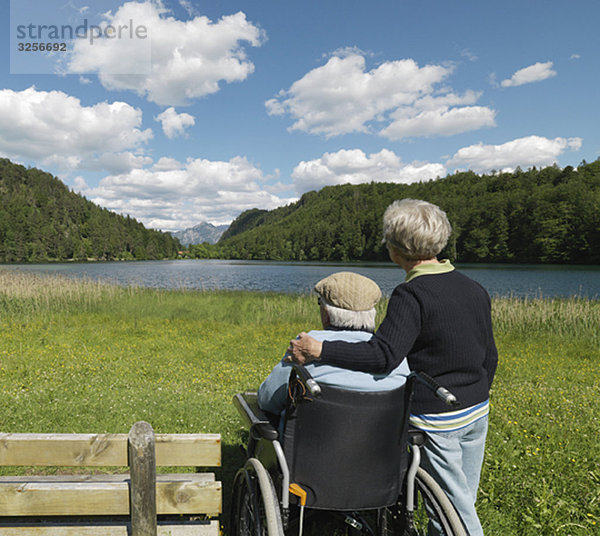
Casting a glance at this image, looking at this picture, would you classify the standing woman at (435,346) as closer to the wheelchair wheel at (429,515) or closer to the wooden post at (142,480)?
the wheelchair wheel at (429,515)

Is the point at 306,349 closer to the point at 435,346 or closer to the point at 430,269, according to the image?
the point at 435,346

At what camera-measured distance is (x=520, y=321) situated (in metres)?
14.5

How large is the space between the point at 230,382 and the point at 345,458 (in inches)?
223

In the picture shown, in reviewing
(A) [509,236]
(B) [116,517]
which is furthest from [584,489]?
(A) [509,236]

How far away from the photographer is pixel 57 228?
524 ft

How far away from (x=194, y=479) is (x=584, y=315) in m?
15.8

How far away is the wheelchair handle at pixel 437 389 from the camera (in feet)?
5.97

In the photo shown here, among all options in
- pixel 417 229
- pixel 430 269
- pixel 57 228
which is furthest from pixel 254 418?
pixel 57 228

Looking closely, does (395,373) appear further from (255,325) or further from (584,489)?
(255,325)

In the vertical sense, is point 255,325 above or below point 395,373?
below

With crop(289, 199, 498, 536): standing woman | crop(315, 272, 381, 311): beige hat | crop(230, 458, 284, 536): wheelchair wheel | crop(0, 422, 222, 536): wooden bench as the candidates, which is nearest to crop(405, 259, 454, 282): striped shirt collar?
crop(289, 199, 498, 536): standing woman

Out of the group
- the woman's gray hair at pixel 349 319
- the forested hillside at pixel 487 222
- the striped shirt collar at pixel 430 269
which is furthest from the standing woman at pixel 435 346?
the forested hillside at pixel 487 222

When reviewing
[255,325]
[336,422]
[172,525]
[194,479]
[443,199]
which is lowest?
[255,325]

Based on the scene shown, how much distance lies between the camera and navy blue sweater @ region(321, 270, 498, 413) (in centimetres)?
188
